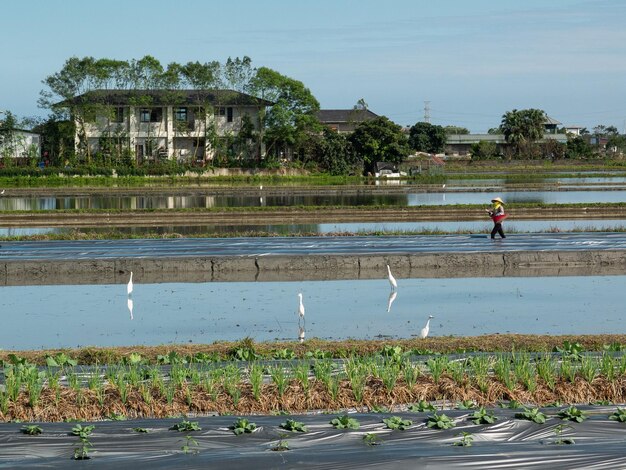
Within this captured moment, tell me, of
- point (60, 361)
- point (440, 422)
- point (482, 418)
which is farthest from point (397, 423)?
point (60, 361)

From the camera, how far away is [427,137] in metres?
121

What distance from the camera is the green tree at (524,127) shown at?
360 feet

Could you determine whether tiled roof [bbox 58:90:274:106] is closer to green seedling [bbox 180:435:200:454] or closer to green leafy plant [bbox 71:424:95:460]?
green leafy plant [bbox 71:424:95:460]

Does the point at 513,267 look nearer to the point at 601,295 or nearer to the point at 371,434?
the point at 601,295

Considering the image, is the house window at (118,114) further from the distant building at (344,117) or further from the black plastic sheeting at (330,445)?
the black plastic sheeting at (330,445)

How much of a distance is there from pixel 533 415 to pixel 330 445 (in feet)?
6.91

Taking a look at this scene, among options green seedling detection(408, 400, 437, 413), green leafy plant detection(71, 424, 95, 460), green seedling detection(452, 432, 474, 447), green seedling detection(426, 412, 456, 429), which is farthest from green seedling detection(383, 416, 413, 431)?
green leafy plant detection(71, 424, 95, 460)

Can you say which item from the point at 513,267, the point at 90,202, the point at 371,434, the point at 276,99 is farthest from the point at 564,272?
the point at 276,99

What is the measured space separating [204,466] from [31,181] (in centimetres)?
5909

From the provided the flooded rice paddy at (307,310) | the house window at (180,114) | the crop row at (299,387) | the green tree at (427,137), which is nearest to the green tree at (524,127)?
the green tree at (427,137)

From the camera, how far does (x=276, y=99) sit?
7469 centimetres

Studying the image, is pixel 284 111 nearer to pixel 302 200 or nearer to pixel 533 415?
pixel 302 200

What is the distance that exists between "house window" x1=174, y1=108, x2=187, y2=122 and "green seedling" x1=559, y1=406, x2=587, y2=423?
65.9 metres

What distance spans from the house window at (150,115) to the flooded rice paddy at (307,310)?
2044 inches
